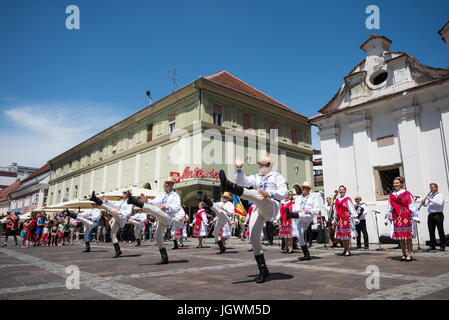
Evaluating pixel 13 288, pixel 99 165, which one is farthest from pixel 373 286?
pixel 99 165

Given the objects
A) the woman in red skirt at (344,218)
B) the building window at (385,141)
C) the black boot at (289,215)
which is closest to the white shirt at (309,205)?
the woman in red skirt at (344,218)

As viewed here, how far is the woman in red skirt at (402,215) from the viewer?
7.36 metres

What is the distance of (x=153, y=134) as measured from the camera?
30.2m

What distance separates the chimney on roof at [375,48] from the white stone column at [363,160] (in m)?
3.11

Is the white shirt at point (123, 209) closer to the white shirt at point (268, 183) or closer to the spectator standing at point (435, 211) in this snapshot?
the white shirt at point (268, 183)

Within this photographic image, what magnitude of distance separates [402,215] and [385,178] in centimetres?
687

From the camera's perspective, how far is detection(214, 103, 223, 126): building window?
26219mm

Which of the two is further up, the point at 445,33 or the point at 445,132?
the point at 445,33

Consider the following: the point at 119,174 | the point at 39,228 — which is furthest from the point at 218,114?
the point at 39,228

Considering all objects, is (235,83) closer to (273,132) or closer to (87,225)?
(273,132)

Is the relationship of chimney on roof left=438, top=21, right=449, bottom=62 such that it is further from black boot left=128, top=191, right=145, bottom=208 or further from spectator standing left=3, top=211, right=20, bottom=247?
spectator standing left=3, top=211, right=20, bottom=247

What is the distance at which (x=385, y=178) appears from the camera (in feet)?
45.2
